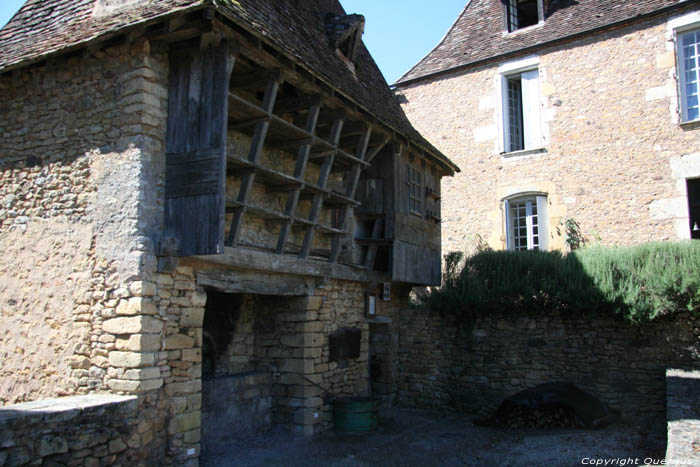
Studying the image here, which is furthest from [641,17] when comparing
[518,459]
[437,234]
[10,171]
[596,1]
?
[10,171]

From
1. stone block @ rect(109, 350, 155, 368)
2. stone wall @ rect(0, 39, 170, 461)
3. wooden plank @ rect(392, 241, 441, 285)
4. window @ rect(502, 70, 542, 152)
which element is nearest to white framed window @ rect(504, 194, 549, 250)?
window @ rect(502, 70, 542, 152)

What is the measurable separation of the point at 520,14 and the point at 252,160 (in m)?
10.5

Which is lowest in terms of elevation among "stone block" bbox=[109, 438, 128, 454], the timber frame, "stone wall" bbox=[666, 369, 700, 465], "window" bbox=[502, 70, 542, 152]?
"stone block" bbox=[109, 438, 128, 454]

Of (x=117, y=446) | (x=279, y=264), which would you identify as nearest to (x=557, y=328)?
(x=279, y=264)

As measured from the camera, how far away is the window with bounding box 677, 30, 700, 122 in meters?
11.6

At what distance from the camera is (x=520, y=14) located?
47.5ft

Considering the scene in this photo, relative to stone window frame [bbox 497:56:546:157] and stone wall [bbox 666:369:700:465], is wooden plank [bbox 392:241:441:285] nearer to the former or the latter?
stone window frame [bbox 497:56:546:157]

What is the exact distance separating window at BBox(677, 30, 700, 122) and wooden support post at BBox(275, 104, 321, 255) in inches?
317

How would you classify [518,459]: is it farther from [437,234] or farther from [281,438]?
[437,234]

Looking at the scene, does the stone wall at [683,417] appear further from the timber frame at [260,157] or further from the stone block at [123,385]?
the stone block at [123,385]

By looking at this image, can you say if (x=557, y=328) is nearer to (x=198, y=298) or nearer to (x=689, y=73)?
(x=198, y=298)

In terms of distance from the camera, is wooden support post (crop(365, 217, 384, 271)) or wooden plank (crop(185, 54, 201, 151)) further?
wooden support post (crop(365, 217, 384, 271))

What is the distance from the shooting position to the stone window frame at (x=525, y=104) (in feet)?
44.1

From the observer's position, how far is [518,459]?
7.04 metres
